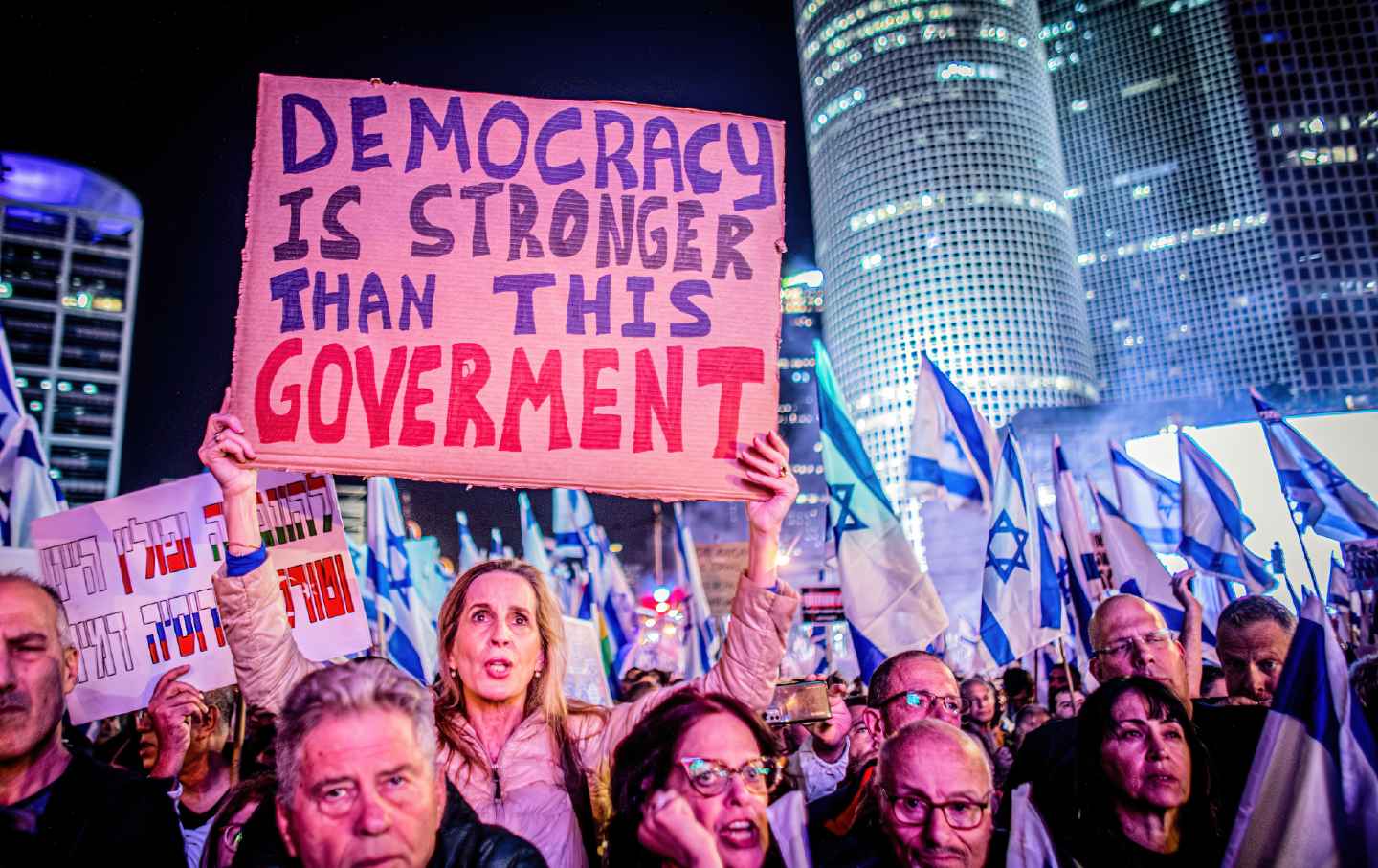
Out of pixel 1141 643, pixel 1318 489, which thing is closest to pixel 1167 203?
pixel 1318 489

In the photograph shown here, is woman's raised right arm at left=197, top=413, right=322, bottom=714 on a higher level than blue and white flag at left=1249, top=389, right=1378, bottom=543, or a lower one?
lower

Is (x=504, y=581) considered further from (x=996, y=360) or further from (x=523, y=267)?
(x=996, y=360)

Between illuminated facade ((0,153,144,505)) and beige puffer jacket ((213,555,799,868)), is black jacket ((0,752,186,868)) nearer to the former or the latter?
beige puffer jacket ((213,555,799,868))

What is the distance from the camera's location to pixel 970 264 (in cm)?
9156

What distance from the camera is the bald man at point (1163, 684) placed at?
3.53m

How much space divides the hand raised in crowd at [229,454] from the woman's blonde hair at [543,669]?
81 centimetres

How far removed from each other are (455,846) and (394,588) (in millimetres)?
6485

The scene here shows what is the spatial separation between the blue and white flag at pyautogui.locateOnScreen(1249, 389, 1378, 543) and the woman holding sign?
9.63 metres

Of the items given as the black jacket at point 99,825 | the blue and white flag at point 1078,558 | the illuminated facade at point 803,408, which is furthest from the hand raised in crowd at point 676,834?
the illuminated facade at point 803,408

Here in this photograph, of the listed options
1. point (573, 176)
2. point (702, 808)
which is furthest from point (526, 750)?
point (573, 176)

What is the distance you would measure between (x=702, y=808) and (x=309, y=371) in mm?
2106

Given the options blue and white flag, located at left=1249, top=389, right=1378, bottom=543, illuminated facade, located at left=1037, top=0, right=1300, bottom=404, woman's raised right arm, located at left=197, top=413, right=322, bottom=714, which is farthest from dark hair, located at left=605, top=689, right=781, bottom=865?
illuminated facade, located at left=1037, top=0, right=1300, bottom=404

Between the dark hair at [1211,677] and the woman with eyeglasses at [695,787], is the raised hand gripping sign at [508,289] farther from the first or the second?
the dark hair at [1211,677]

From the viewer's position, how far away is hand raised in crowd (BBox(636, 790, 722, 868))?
2.06m
